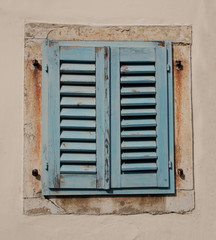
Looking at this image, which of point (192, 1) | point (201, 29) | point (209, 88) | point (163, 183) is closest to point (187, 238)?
point (163, 183)

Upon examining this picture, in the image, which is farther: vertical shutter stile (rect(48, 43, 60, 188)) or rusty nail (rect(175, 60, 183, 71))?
rusty nail (rect(175, 60, 183, 71))

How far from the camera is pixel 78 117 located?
237 centimetres

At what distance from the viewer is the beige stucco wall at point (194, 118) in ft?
7.87

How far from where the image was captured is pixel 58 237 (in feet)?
7.81

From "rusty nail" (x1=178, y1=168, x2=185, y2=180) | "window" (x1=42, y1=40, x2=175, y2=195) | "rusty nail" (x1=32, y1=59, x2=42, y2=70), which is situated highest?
"rusty nail" (x1=32, y1=59, x2=42, y2=70)

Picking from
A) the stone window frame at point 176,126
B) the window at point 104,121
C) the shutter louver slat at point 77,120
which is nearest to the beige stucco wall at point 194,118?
the stone window frame at point 176,126

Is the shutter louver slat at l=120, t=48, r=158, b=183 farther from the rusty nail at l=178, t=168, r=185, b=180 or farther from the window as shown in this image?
the rusty nail at l=178, t=168, r=185, b=180

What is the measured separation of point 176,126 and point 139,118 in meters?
0.33

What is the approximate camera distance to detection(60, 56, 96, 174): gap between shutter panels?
2350 mm

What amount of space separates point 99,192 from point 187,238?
0.83 m

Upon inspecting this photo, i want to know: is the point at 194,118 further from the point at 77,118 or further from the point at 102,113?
the point at 77,118

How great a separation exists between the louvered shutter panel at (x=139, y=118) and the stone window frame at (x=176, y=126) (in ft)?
0.47

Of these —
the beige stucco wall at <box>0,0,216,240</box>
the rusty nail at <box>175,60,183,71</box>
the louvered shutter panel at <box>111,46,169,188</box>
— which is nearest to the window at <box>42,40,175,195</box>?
the louvered shutter panel at <box>111,46,169,188</box>

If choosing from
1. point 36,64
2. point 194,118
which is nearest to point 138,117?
point 194,118
